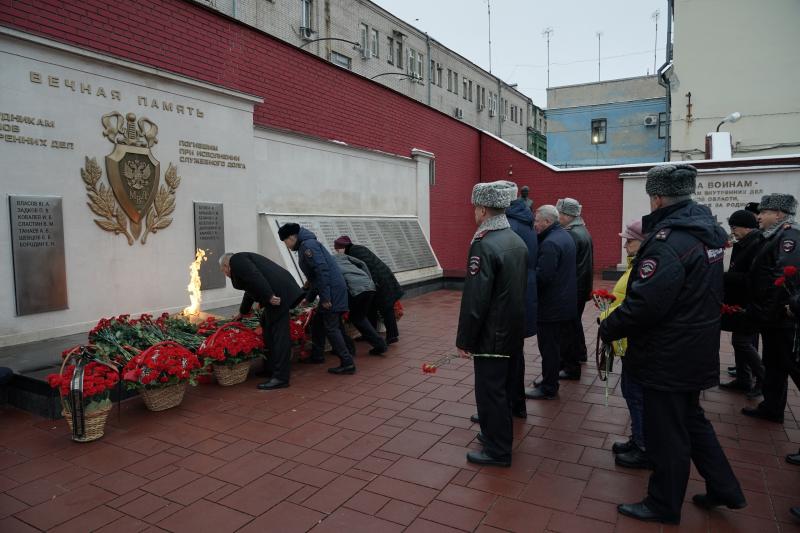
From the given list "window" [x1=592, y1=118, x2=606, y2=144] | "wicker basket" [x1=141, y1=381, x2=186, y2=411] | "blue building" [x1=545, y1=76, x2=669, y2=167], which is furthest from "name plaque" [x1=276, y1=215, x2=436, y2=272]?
"window" [x1=592, y1=118, x2=606, y2=144]

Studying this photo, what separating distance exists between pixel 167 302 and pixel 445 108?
3308cm

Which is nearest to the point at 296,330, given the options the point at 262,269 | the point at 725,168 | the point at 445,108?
the point at 262,269

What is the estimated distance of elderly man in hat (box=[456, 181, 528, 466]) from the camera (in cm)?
340

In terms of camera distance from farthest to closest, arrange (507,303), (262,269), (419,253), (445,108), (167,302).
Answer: (445,108)
(419,253)
(167,302)
(262,269)
(507,303)

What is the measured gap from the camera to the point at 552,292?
460 centimetres

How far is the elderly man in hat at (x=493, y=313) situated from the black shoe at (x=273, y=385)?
2255mm

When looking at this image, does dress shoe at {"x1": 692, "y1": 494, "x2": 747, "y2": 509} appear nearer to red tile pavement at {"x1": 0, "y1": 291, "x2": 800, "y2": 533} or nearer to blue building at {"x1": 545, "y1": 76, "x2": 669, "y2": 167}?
red tile pavement at {"x1": 0, "y1": 291, "x2": 800, "y2": 533}

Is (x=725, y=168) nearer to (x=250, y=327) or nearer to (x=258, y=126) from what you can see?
(x=258, y=126)

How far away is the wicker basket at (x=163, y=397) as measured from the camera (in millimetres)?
4418

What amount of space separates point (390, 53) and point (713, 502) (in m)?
32.5

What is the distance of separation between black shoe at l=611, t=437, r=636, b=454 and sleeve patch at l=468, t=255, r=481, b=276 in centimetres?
156

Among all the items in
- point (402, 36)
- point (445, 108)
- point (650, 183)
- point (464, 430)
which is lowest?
point (464, 430)

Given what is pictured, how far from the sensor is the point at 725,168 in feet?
42.0

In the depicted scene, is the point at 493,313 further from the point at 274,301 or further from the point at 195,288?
the point at 195,288
